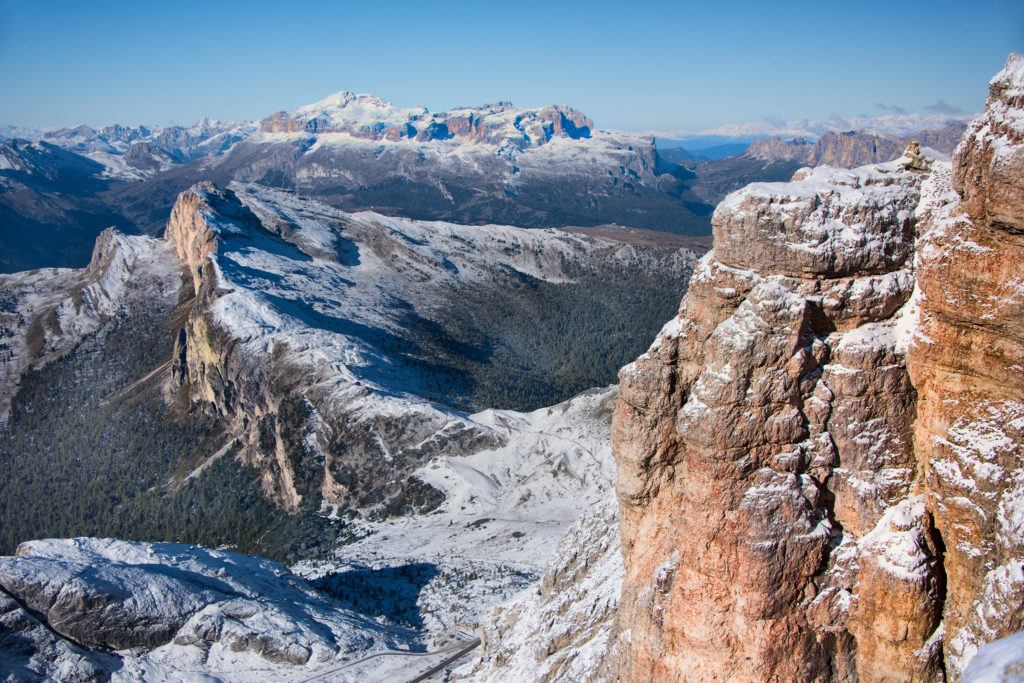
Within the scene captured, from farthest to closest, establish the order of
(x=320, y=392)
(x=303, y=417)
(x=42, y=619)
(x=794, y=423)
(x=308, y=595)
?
1. (x=320, y=392)
2. (x=303, y=417)
3. (x=308, y=595)
4. (x=42, y=619)
5. (x=794, y=423)

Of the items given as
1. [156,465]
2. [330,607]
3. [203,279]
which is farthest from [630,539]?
[203,279]

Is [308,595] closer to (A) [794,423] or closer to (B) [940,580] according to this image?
(A) [794,423]

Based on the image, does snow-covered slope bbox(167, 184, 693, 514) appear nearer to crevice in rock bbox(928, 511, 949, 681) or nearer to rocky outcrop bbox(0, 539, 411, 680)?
rocky outcrop bbox(0, 539, 411, 680)

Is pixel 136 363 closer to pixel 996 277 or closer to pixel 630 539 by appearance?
pixel 630 539

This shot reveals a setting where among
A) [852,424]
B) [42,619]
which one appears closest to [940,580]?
[852,424]

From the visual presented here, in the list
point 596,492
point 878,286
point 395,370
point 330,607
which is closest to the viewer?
point 878,286

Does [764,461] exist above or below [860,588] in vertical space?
above

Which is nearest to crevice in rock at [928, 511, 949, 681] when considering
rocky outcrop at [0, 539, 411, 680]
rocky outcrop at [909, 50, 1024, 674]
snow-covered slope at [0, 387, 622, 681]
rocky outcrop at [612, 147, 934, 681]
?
rocky outcrop at [909, 50, 1024, 674]

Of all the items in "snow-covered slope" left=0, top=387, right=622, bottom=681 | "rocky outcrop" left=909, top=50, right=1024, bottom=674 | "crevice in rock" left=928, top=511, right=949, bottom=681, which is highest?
"rocky outcrop" left=909, top=50, right=1024, bottom=674

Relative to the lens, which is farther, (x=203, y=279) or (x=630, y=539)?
(x=203, y=279)
